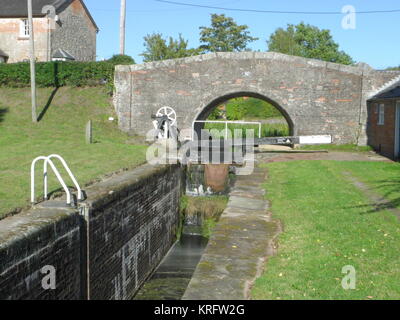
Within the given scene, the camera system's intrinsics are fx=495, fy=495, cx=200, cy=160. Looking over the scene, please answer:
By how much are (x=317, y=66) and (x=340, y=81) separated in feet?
3.82

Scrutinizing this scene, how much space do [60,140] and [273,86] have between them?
9.23 metres

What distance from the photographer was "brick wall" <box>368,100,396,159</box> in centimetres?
1914

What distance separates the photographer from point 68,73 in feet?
78.2

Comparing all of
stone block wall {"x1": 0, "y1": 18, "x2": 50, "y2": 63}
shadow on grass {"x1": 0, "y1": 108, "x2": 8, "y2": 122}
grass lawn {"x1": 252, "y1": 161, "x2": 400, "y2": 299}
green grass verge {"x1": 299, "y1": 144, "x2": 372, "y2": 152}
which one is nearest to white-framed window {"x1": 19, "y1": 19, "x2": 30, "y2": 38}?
stone block wall {"x1": 0, "y1": 18, "x2": 50, "y2": 63}

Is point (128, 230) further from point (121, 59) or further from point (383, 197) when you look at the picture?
point (121, 59)

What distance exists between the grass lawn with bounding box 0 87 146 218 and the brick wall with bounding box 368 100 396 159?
380 inches

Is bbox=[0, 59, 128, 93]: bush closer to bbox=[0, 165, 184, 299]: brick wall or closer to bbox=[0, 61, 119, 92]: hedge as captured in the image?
bbox=[0, 61, 119, 92]: hedge

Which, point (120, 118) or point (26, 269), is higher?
point (120, 118)

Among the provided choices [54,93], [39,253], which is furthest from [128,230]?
[54,93]

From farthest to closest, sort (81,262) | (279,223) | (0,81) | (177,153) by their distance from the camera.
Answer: (0,81) → (177,153) → (279,223) → (81,262)
